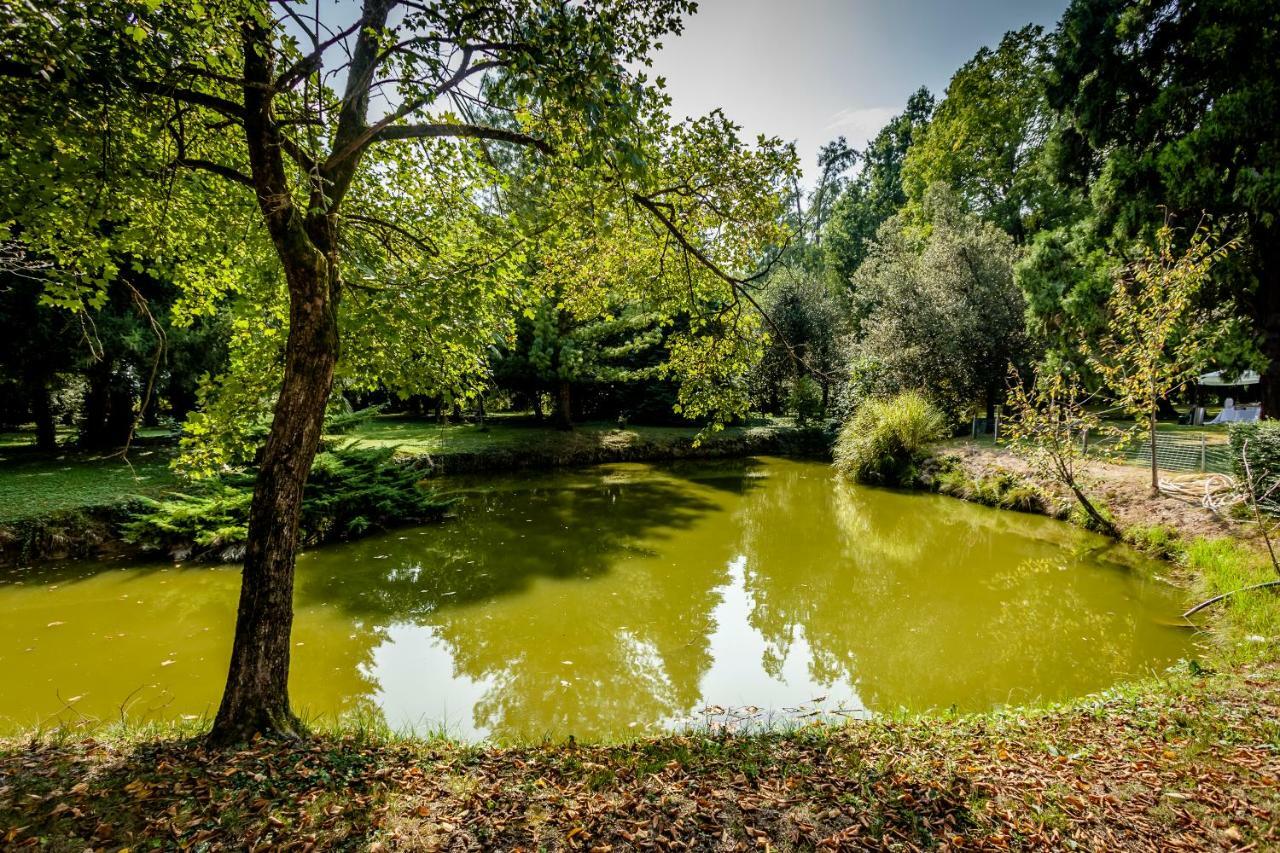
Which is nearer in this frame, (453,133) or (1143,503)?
(453,133)

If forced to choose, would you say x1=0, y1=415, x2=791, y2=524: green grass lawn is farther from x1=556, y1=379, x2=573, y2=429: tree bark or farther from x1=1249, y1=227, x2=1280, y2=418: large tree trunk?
x1=1249, y1=227, x2=1280, y2=418: large tree trunk

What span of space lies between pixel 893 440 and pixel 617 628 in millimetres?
11477

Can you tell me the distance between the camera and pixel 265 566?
321 cm

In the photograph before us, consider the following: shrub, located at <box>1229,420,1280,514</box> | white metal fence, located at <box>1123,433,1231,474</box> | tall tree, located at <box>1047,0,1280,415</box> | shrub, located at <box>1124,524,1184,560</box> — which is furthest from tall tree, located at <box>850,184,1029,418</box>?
shrub, located at <box>1229,420,1280,514</box>

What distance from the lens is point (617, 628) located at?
6207mm

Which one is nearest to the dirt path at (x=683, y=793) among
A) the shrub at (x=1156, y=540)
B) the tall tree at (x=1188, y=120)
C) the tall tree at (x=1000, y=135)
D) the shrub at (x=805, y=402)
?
the shrub at (x=1156, y=540)

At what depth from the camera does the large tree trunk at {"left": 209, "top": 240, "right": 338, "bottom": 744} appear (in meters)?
3.21

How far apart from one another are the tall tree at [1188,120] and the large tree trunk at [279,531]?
13547mm

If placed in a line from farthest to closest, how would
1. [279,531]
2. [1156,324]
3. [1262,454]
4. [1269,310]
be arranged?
1. [1269,310]
2. [1156,324]
3. [1262,454]
4. [279,531]

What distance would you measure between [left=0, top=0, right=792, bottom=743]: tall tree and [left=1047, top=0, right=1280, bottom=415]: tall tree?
37.9ft

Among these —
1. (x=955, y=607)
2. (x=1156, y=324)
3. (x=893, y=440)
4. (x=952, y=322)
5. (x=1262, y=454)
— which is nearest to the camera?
(x=955, y=607)

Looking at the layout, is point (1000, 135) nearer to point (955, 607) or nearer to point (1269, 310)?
point (1269, 310)

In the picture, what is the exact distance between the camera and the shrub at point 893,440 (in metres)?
14.3

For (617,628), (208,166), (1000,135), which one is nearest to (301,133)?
(208,166)
